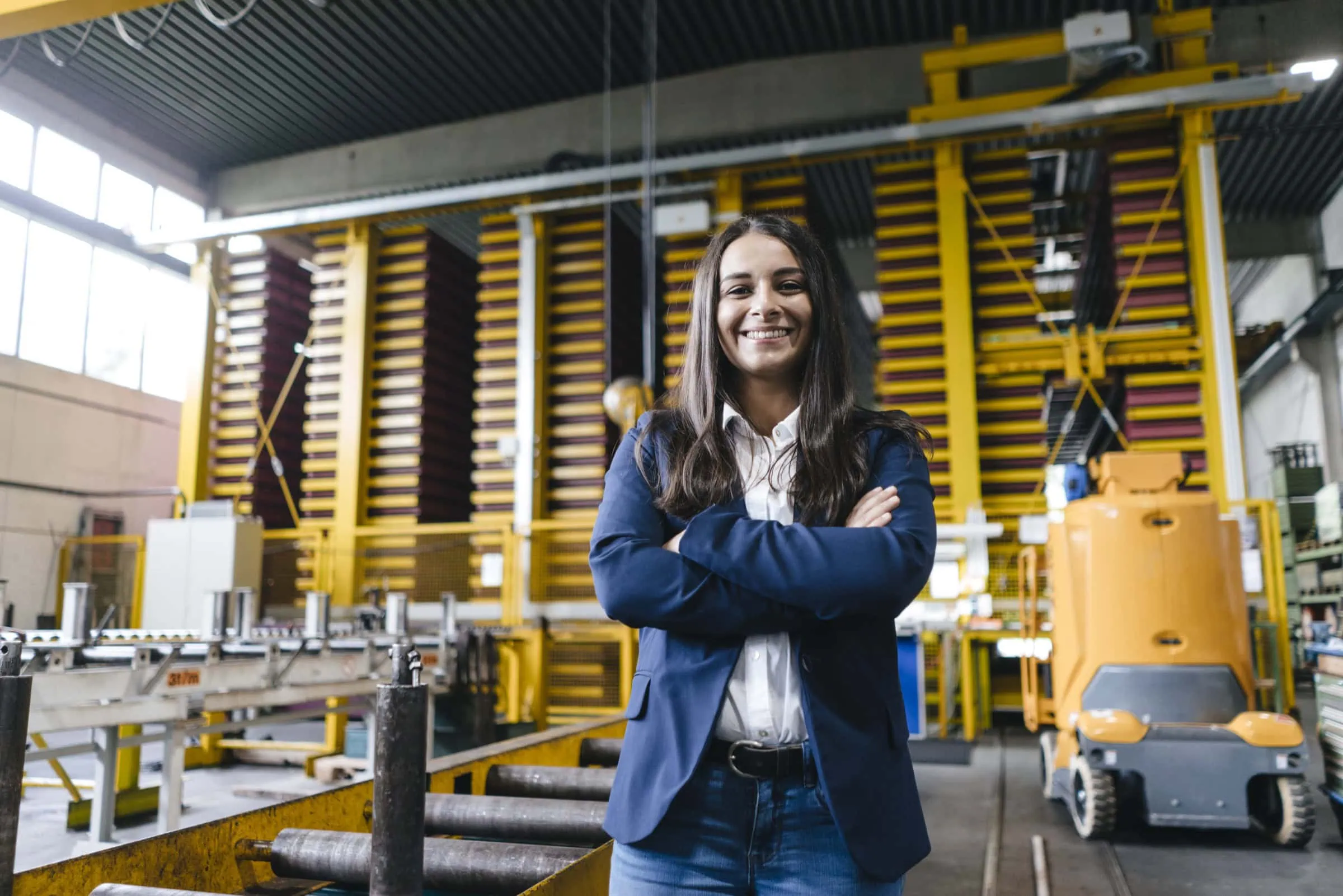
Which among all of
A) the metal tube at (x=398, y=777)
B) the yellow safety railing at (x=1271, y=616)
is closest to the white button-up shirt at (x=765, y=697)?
the metal tube at (x=398, y=777)

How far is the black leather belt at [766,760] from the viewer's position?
4.00 feet

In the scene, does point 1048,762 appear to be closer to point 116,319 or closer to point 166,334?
point 116,319

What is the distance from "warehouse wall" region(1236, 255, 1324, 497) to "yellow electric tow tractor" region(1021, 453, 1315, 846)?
11722 mm

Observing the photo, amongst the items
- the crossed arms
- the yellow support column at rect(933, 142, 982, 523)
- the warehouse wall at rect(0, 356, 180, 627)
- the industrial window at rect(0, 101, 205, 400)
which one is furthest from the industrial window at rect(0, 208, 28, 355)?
the crossed arms

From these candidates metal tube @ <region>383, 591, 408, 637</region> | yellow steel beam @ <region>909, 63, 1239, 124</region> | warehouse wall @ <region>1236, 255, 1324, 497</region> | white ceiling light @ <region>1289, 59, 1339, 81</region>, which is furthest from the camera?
warehouse wall @ <region>1236, 255, 1324, 497</region>

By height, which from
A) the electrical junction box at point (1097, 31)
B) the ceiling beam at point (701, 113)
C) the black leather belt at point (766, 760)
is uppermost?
the ceiling beam at point (701, 113)

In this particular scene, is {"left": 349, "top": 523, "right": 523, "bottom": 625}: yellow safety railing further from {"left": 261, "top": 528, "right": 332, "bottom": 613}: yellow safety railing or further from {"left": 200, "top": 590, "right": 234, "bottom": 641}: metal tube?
{"left": 200, "top": 590, "right": 234, "bottom": 641}: metal tube

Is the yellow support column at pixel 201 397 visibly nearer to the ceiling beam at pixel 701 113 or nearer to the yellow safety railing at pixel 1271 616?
the ceiling beam at pixel 701 113

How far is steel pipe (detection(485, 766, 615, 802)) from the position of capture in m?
3.59

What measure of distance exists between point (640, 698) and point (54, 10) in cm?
618

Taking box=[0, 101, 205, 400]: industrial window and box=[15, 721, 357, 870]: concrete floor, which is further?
box=[0, 101, 205, 400]: industrial window

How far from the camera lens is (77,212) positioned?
43.3 ft

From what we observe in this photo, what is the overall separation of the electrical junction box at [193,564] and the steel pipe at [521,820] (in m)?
6.30

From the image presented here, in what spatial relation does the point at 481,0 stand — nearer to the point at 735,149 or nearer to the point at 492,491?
the point at 735,149
